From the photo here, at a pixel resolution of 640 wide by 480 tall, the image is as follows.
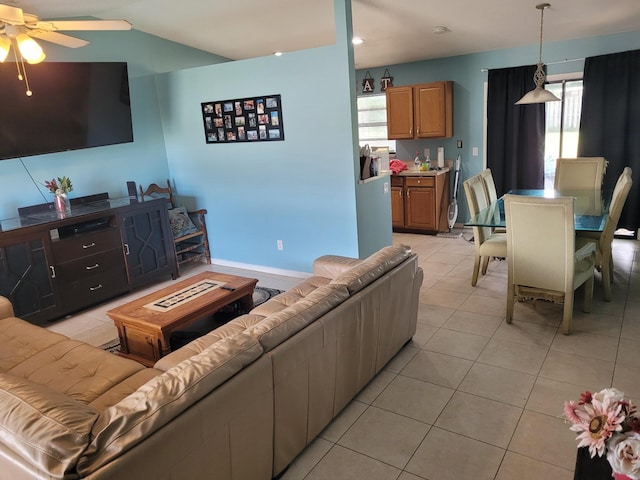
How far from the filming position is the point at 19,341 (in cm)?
272

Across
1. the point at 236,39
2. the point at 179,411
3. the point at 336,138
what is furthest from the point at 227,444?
the point at 236,39

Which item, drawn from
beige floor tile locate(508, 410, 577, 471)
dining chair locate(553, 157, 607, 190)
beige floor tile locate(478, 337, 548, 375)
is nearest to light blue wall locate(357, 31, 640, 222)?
dining chair locate(553, 157, 607, 190)

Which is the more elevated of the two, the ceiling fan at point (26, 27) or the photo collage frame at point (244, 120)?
the ceiling fan at point (26, 27)

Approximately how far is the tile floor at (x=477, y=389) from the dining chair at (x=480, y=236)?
348 mm

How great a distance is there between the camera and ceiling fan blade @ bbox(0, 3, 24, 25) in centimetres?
227

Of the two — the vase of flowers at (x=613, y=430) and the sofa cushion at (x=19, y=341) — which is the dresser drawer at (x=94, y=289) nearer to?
the sofa cushion at (x=19, y=341)

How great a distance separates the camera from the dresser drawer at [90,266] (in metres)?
4.14

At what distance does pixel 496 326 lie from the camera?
3.51 metres

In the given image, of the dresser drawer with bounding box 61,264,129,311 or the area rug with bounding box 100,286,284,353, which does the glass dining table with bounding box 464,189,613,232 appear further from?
the dresser drawer with bounding box 61,264,129,311

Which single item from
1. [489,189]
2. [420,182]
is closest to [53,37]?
[489,189]

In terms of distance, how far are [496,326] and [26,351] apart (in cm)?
315

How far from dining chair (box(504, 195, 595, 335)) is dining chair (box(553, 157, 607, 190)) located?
1720mm

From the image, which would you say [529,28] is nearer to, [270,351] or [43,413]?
[270,351]

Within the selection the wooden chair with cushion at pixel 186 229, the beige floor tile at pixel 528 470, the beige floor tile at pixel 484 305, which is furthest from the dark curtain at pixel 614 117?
the wooden chair with cushion at pixel 186 229
